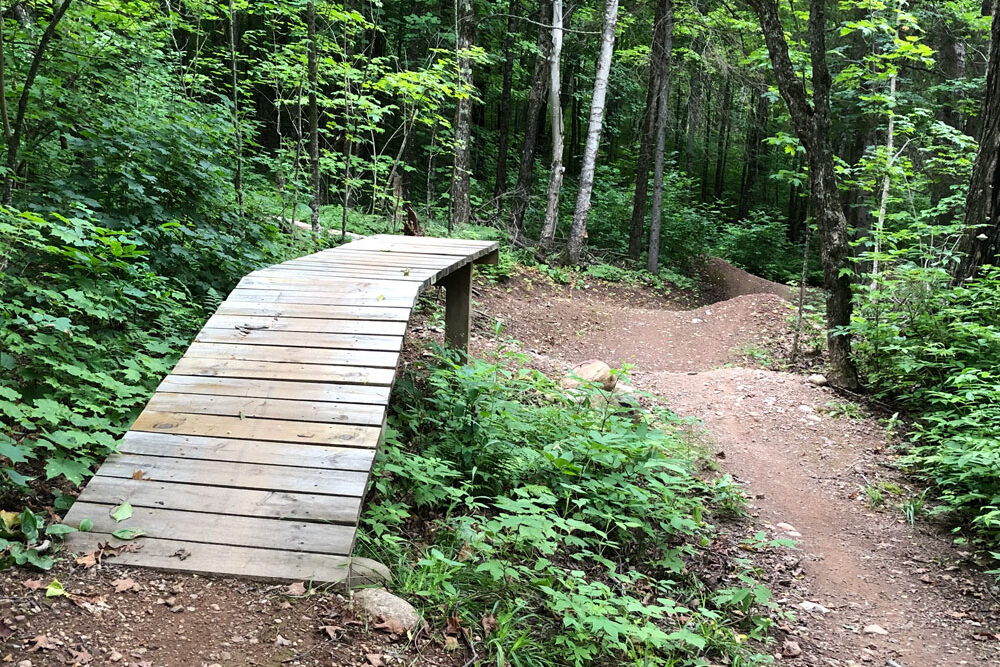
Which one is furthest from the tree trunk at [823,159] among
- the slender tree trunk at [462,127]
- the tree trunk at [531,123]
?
the tree trunk at [531,123]

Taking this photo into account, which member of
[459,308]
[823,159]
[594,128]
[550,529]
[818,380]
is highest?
[594,128]

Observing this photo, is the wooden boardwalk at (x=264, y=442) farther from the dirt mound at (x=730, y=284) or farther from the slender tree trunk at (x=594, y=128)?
the dirt mound at (x=730, y=284)

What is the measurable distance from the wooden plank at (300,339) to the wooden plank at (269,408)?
578mm

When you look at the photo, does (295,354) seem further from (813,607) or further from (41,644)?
(813,607)

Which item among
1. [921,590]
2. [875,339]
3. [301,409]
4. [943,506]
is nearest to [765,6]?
[875,339]

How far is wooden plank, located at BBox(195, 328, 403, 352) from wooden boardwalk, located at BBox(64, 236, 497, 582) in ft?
0.03

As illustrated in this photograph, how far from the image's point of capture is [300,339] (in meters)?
4.52

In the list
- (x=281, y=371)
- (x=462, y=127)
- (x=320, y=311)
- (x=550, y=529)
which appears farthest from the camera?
(x=462, y=127)

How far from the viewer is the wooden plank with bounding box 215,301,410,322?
187 inches

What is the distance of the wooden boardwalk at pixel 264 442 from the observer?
3.10 metres

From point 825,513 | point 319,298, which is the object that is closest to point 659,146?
point 825,513

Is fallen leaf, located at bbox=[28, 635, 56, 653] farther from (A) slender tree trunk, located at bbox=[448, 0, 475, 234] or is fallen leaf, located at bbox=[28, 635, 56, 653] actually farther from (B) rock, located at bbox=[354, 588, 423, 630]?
(A) slender tree trunk, located at bbox=[448, 0, 475, 234]

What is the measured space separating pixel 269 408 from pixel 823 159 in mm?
7399

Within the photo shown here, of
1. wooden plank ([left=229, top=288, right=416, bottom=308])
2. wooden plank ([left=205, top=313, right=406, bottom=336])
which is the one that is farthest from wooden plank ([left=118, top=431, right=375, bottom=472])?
wooden plank ([left=229, top=288, right=416, bottom=308])
